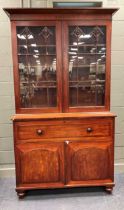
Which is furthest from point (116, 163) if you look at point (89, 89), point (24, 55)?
point (24, 55)

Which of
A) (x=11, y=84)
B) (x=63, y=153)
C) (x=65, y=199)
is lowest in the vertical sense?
(x=65, y=199)

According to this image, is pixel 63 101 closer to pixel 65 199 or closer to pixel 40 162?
pixel 40 162

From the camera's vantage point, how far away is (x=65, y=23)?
8.02 ft

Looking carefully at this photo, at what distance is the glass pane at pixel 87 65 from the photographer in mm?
2521

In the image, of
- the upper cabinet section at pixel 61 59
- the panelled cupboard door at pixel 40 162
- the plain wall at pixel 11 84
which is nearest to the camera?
the upper cabinet section at pixel 61 59

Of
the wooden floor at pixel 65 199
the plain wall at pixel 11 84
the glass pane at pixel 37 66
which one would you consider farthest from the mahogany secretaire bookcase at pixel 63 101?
the plain wall at pixel 11 84

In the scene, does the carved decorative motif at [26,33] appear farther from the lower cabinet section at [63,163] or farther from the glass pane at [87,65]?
the lower cabinet section at [63,163]

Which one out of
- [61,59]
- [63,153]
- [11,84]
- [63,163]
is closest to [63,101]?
[61,59]

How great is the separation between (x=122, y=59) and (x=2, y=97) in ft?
5.53

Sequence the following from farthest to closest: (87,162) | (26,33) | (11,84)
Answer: (11,84) → (87,162) → (26,33)

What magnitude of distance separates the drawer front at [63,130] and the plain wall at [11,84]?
2.05ft

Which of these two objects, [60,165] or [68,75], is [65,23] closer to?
[68,75]

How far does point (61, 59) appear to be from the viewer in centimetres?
251

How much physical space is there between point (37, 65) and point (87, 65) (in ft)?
1.88
